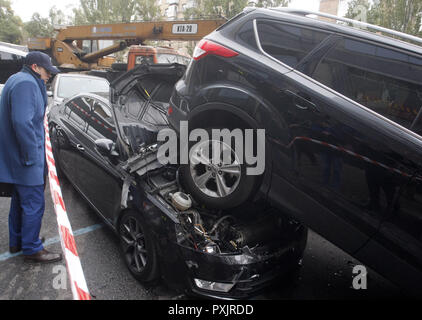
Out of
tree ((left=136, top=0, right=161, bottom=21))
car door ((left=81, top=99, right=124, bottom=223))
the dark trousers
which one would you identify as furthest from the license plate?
Answer: tree ((left=136, top=0, right=161, bottom=21))

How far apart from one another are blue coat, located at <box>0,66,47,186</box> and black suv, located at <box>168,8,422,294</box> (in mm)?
1593

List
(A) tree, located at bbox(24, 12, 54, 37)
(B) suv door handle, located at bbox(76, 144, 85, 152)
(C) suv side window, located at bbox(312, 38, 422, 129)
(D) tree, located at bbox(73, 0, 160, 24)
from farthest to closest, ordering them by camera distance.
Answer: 1. (A) tree, located at bbox(24, 12, 54, 37)
2. (D) tree, located at bbox(73, 0, 160, 24)
3. (B) suv door handle, located at bbox(76, 144, 85, 152)
4. (C) suv side window, located at bbox(312, 38, 422, 129)

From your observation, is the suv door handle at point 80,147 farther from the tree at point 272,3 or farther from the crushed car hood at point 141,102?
the tree at point 272,3

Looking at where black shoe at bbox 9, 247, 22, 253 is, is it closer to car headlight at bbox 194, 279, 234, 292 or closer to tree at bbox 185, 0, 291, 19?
car headlight at bbox 194, 279, 234, 292

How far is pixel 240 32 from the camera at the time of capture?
243cm

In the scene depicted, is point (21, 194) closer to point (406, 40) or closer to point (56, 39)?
point (406, 40)

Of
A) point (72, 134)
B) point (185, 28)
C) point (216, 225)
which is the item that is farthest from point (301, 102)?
point (185, 28)

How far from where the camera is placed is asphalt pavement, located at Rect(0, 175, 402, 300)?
2.39m

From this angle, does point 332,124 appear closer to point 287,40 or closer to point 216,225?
point 287,40

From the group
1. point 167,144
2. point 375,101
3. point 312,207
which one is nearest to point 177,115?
point 167,144

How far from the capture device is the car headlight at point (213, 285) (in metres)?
2.08

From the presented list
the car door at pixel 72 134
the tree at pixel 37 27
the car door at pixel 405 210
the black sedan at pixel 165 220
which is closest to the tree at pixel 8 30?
the tree at pixel 37 27

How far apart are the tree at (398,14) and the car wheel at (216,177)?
411 inches

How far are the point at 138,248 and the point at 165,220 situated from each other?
0.47 meters
